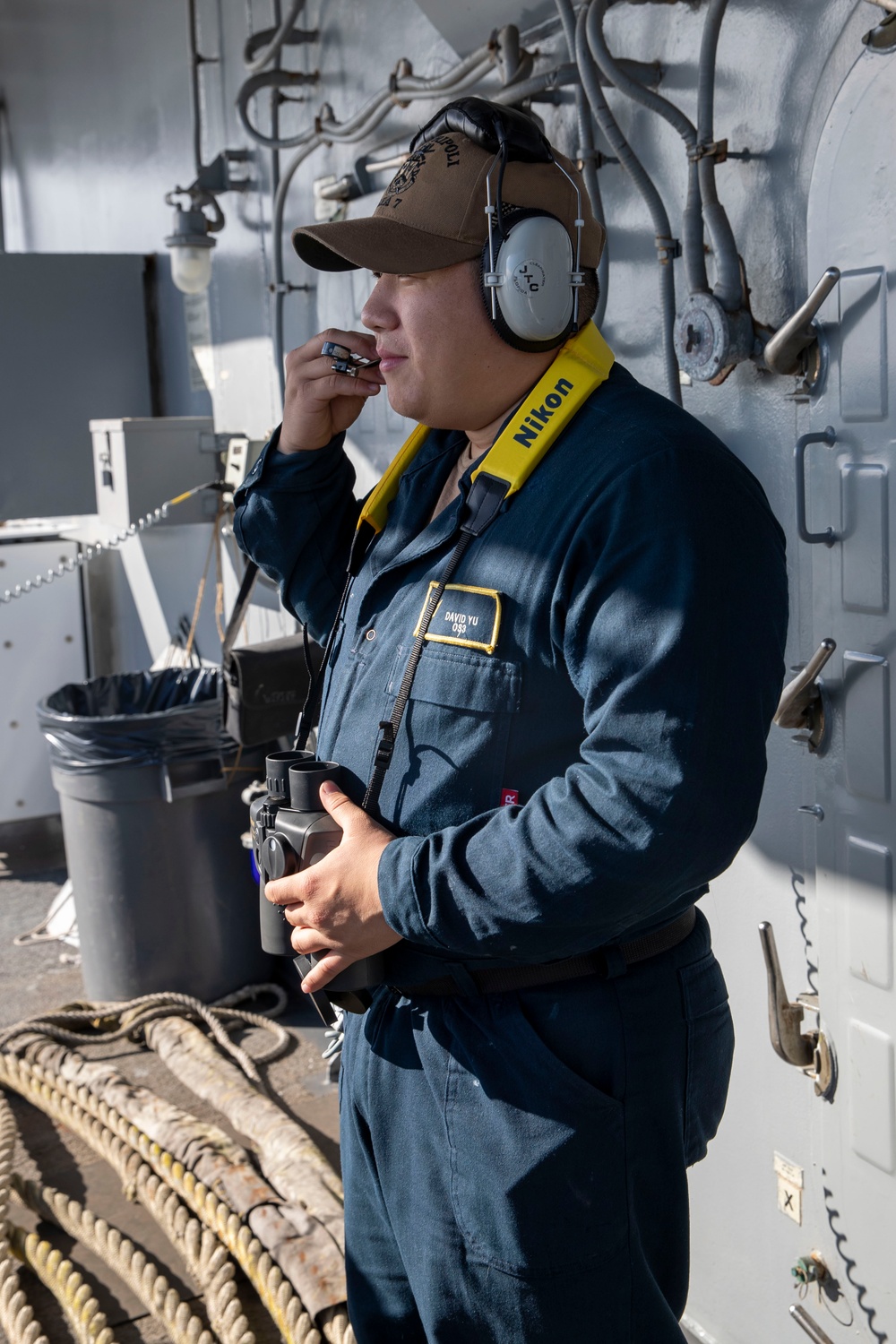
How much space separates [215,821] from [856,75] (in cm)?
276

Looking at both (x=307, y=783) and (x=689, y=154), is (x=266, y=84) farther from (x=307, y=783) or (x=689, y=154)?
(x=307, y=783)

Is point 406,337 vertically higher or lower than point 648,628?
higher

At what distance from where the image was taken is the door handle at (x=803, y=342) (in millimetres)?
1755

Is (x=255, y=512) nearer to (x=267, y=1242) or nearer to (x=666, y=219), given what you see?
(x=666, y=219)

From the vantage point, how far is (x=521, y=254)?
4.38ft

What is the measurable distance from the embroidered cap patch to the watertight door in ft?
2.44

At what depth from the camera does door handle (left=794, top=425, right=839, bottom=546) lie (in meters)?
1.84

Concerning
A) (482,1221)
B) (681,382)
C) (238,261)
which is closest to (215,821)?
(238,261)

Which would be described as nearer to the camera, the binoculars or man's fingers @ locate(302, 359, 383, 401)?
the binoculars

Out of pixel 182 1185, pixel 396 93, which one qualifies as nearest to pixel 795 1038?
pixel 182 1185

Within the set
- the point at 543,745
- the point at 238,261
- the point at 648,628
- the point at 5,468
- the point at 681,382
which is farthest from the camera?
the point at 5,468

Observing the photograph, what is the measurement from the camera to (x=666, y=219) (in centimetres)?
204

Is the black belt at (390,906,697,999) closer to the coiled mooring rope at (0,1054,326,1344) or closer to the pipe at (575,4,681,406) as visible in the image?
the pipe at (575,4,681,406)

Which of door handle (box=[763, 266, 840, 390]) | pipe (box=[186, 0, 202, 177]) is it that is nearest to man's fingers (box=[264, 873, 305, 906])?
door handle (box=[763, 266, 840, 390])
